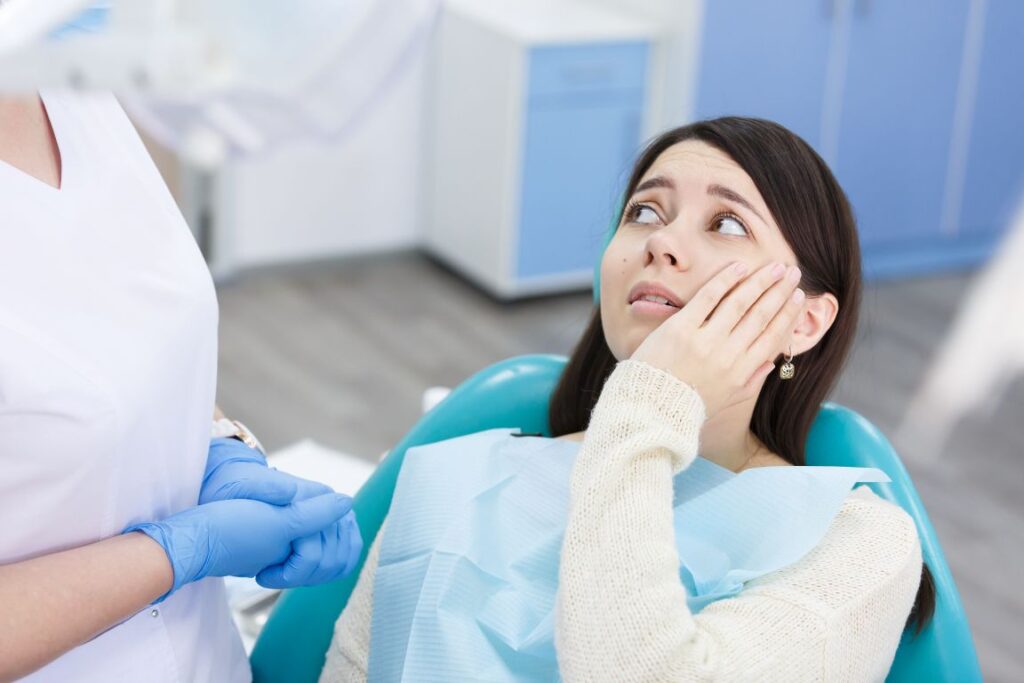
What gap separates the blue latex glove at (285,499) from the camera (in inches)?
53.9

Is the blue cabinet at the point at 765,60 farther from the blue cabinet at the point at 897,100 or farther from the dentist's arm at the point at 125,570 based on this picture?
the dentist's arm at the point at 125,570

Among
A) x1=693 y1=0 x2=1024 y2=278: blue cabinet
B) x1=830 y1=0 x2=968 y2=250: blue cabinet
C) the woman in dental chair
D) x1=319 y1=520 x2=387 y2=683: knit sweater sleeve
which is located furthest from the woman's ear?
x1=830 y1=0 x2=968 y2=250: blue cabinet

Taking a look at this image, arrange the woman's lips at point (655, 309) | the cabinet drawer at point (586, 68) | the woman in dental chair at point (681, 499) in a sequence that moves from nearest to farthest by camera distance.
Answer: the woman in dental chair at point (681, 499), the woman's lips at point (655, 309), the cabinet drawer at point (586, 68)

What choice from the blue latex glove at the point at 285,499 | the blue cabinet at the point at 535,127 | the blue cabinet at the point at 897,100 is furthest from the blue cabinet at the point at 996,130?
the blue latex glove at the point at 285,499

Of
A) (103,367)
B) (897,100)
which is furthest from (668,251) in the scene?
(897,100)

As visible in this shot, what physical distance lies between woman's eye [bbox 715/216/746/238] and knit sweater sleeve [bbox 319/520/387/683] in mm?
523

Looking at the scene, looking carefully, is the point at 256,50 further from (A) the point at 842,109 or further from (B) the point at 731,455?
(A) the point at 842,109

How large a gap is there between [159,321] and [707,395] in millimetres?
511

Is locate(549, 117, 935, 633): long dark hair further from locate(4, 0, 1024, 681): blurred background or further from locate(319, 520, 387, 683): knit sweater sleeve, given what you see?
locate(4, 0, 1024, 681): blurred background

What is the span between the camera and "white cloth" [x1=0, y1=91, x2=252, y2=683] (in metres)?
1.11

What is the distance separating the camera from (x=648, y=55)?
4.20 meters

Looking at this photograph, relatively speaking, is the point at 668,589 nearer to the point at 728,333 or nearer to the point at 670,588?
the point at 670,588

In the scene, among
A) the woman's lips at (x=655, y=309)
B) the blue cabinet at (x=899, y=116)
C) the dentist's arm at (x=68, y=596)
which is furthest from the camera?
the blue cabinet at (x=899, y=116)

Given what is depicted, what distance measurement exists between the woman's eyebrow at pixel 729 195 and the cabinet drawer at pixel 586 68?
2559mm
